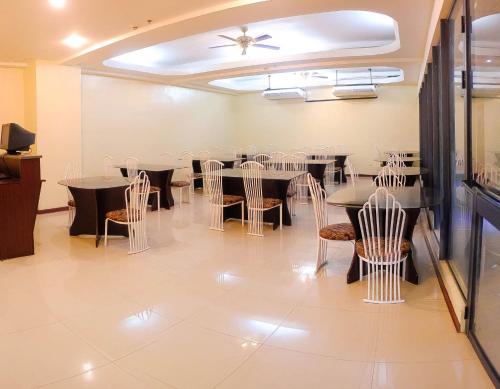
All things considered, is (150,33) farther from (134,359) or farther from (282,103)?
(282,103)

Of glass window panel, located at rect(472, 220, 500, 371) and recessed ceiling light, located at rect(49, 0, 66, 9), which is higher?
recessed ceiling light, located at rect(49, 0, 66, 9)

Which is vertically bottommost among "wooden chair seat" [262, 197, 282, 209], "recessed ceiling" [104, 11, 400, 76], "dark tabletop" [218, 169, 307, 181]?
"wooden chair seat" [262, 197, 282, 209]

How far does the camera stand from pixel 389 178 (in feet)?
15.8

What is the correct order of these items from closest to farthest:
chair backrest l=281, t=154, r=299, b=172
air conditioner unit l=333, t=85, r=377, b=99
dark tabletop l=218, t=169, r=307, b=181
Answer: dark tabletop l=218, t=169, r=307, b=181, chair backrest l=281, t=154, r=299, b=172, air conditioner unit l=333, t=85, r=377, b=99

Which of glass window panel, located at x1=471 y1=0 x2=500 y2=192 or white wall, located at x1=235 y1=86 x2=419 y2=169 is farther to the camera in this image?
white wall, located at x1=235 y1=86 x2=419 y2=169

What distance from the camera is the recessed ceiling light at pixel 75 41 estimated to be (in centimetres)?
514

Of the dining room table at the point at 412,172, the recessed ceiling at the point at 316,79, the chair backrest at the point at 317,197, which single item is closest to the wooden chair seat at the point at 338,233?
the chair backrest at the point at 317,197

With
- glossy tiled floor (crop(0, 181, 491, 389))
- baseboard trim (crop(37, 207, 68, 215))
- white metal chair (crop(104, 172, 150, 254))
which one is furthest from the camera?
baseboard trim (crop(37, 207, 68, 215))

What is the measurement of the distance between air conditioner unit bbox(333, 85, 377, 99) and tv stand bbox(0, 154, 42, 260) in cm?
763

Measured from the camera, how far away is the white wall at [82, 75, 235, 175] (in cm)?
756

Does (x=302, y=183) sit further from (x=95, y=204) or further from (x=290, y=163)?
(x=95, y=204)

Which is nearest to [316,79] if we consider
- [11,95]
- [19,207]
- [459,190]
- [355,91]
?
[355,91]

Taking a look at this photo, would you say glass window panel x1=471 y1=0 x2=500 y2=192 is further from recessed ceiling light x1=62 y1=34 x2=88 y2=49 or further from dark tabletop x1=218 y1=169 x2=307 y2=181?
recessed ceiling light x1=62 y1=34 x2=88 y2=49

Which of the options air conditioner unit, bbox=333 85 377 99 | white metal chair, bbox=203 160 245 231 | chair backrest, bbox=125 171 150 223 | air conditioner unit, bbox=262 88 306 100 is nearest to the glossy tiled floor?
chair backrest, bbox=125 171 150 223
